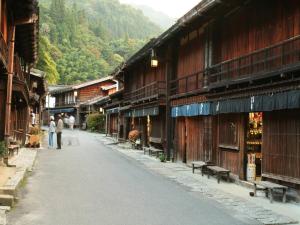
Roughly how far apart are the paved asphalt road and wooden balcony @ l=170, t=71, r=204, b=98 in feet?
17.9

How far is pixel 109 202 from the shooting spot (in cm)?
1174

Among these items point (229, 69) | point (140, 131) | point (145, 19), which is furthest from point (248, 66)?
point (145, 19)

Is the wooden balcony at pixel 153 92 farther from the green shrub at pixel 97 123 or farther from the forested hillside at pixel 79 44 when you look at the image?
the forested hillside at pixel 79 44

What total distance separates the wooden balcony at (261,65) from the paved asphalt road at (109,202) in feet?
14.0

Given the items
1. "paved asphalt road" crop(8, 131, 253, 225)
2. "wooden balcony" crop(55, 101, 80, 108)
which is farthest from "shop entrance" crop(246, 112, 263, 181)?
"wooden balcony" crop(55, 101, 80, 108)

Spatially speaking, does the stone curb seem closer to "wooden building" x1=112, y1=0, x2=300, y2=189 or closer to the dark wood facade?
"wooden building" x1=112, y1=0, x2=300, y2=189

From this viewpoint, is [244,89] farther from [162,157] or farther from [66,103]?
[66,103]

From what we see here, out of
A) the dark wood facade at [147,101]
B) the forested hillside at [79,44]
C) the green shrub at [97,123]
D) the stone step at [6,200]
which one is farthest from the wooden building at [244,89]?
the forested hillside at [79,44]

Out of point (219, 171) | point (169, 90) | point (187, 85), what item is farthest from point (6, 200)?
point (169, 90)

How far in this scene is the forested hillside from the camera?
96.1 metres

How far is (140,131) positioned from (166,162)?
11.4m

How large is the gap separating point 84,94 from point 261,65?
196ft

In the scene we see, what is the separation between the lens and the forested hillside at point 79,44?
96125 mm

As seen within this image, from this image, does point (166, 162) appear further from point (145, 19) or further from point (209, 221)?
point (145, 19)
